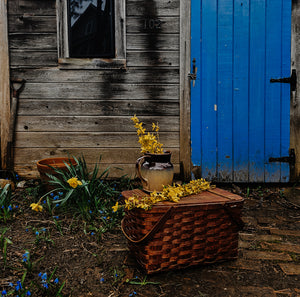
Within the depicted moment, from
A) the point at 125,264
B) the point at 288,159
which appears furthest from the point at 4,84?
the point at 288,159

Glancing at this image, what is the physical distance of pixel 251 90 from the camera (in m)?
3.39

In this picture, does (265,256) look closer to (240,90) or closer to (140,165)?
(140,165)

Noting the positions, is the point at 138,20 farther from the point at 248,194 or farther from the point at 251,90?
the point at 248,194

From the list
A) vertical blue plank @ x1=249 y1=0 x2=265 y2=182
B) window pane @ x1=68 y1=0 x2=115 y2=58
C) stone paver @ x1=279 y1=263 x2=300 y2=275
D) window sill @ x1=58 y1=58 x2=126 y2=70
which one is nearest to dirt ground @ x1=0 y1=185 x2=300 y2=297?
stone paver @ x1=279 y1=263 x2=300 y2=275

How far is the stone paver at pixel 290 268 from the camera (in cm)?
180

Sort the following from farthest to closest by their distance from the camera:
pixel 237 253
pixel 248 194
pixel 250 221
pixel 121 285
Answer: pixel 248 194 → pixel 250 221 → pixel 237 253 → pixel 121 285

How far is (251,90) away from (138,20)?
4.72 feet

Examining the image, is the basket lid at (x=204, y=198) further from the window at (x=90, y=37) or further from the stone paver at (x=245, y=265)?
the window at (x=90, y=37)

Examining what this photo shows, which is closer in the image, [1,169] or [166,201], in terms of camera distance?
[166,201]

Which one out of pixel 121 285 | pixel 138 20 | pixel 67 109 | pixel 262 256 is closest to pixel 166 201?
pixel 121 285

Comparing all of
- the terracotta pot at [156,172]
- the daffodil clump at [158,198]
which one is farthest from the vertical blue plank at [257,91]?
the terracotta pot at [156,172]

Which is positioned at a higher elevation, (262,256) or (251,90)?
(251,90)

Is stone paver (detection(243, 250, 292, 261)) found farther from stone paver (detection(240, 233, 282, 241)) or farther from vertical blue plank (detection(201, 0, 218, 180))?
vertical blue plank (detection(201, 0, 218, 180))

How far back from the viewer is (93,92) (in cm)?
345
